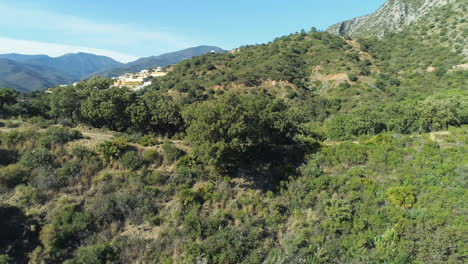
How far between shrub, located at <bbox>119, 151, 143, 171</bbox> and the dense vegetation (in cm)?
7

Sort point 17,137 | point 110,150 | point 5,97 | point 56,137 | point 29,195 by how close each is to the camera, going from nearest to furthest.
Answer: point 29,195
point 110,150
point 17,137
point 56,137
point 5,97

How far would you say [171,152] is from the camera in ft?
55.4

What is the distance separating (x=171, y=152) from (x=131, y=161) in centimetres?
252

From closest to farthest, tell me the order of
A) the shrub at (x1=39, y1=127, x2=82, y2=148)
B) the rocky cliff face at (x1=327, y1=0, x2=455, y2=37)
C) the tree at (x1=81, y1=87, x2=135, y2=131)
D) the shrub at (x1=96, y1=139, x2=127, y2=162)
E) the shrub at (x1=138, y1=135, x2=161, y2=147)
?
the shrub at (x1=96, y1=139, x2=127, y2=162)
the shrub at (x1=39, y1=127, x2=82, y2=148)
the shrub at (x1=138, y1=135, x2=161, y2=147)
the tree at (x1=81, y1=87, x2=135, y2=131)
the rocky cliff face at (x1=327, y1=0, x2=455, y2=37)

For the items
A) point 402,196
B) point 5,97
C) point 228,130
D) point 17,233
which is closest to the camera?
point 17,233

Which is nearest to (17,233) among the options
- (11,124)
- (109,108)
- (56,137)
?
(56,137)

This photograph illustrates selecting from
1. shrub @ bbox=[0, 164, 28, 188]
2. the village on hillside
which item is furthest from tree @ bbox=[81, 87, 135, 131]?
the village on hillside

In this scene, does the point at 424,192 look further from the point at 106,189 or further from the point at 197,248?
the point at 106,189

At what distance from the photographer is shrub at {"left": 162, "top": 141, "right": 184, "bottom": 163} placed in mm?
16797

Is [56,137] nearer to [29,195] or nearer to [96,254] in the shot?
[29,195]

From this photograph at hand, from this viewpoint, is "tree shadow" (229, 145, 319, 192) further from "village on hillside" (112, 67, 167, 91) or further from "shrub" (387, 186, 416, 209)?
"village on hillside" (112, 67, 167, 91)

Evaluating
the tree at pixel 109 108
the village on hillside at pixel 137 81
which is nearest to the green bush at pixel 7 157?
the tree at pixel 109 108

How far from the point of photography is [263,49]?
75.7m

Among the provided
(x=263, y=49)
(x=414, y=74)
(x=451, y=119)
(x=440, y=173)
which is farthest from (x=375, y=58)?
(x=440, y=173)
